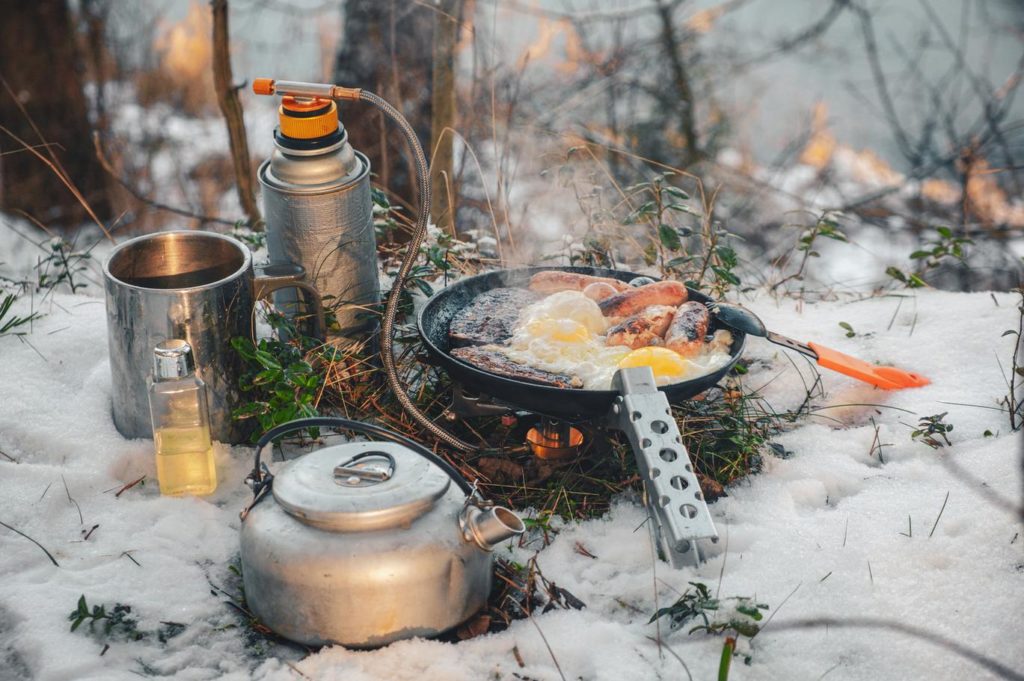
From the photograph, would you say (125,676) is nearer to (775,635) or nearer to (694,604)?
(694,604)

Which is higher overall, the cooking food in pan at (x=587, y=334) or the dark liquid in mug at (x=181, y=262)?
the dark liquid in mug at (x=181, y=262)

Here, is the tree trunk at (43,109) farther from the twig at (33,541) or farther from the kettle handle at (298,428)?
the kettle handle at (298,428)

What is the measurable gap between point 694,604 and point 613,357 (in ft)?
3.11

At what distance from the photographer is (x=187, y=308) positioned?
2.67 metres

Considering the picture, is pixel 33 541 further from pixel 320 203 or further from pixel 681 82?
pixel 681 82

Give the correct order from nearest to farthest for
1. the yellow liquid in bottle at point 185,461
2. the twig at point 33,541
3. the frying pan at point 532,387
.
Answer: the twig at point 33,541
the frying pan at point 532,387
the yellow liquid in bottle at point 185,461

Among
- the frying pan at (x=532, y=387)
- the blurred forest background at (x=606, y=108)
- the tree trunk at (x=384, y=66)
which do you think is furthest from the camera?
the blurred forest background at (x=606, y=108)

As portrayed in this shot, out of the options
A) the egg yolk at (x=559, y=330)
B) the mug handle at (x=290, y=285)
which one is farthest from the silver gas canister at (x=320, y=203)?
the egg yolk at (x=559, y=330)

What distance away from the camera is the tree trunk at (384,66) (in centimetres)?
625

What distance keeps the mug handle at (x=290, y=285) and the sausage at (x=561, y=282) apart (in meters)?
0.80

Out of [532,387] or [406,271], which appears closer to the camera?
[532,387]

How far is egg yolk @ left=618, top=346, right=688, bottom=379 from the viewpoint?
276 centimetres

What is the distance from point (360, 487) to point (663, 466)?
0.78m

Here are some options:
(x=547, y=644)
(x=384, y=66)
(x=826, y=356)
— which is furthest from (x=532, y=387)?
(x=384, y=66)
